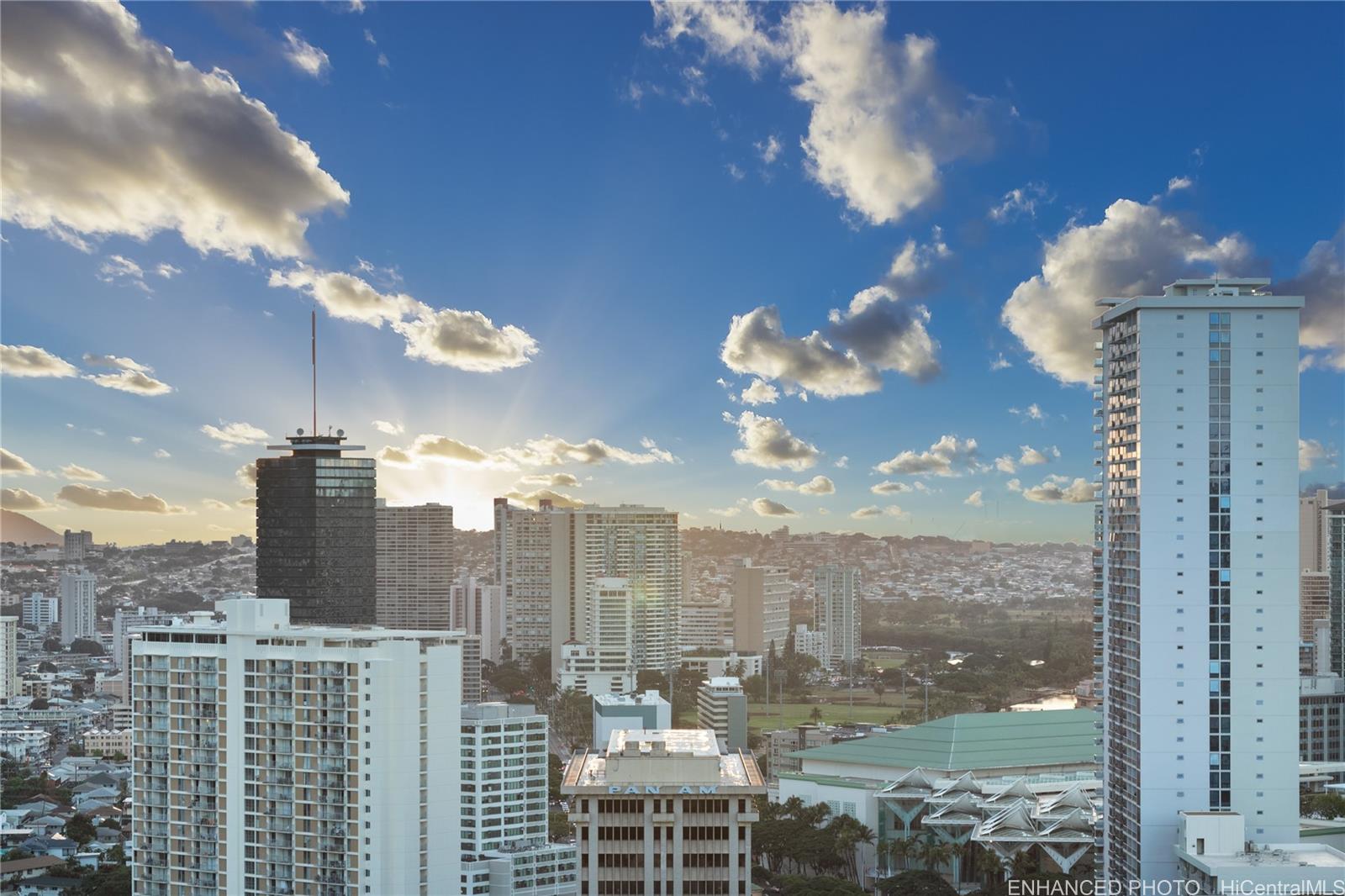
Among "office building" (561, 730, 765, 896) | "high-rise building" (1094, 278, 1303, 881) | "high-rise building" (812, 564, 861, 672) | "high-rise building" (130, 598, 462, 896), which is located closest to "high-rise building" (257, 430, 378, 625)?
"high-rise building" (130, 598, 462, 896)

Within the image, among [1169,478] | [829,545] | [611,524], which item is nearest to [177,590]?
[611,524]

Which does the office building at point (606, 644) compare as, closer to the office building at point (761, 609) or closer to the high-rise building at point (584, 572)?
the high-rise building at point (584, 572)

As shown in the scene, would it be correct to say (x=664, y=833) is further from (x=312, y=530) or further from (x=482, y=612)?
(x=482, y=612)

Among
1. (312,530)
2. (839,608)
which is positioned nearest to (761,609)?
(839,608)

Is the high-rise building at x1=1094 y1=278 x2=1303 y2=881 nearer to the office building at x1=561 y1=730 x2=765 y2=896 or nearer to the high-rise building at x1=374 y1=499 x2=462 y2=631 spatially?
the office building at x1=561 y1=730 x2=765 y2=896

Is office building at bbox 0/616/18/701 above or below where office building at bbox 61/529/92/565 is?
below

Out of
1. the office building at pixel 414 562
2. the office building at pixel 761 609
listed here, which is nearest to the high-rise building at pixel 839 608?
the office building at pixel 761 609
